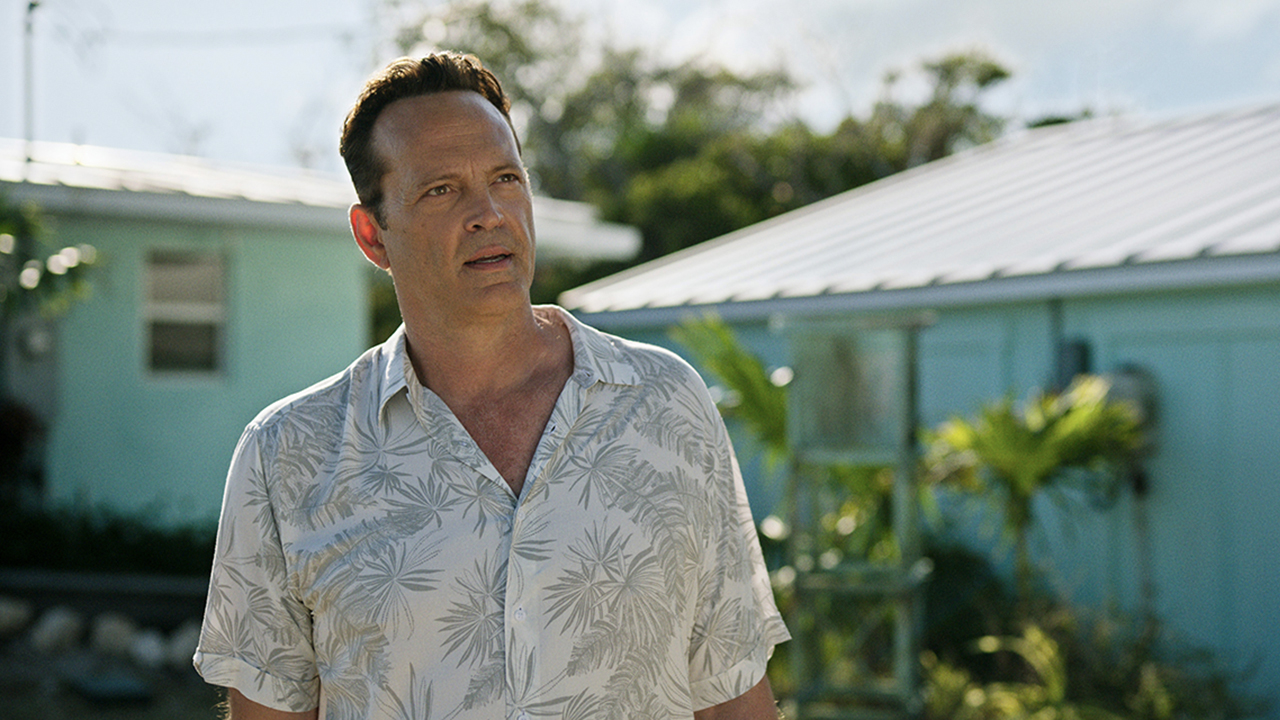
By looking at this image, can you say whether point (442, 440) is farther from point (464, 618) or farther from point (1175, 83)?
point (1175, 83)

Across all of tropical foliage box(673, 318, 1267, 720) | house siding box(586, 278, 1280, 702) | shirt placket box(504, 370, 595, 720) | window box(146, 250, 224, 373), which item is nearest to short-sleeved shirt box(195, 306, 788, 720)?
shirt placket box(504, 370, 595, 720)

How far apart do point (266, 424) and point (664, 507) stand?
0.63m

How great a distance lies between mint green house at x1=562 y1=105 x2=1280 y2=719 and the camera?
6.17 metres

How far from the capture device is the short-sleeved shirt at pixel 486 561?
189cm

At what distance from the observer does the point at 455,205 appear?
201 cm

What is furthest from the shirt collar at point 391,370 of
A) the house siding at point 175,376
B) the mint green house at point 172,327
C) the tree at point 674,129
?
the tree at point 674,129

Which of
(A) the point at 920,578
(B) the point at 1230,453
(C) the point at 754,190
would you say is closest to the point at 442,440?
(A) the point at 920,578

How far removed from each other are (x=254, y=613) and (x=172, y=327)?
10722 millimetres

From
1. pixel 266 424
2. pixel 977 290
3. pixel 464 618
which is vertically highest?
pixel 977 290

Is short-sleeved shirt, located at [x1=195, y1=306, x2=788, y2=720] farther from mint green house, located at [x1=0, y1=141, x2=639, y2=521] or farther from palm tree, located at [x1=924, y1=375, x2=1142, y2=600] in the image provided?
mint green house, located at [x1=0, y1=141, x2=639, y2=521]

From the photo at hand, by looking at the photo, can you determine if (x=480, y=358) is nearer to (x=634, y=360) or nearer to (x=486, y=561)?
(x=634, y=360)

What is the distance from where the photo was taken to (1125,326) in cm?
688

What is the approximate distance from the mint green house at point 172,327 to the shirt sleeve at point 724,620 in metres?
9.87

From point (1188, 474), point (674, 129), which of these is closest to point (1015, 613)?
point (1188, 474)
